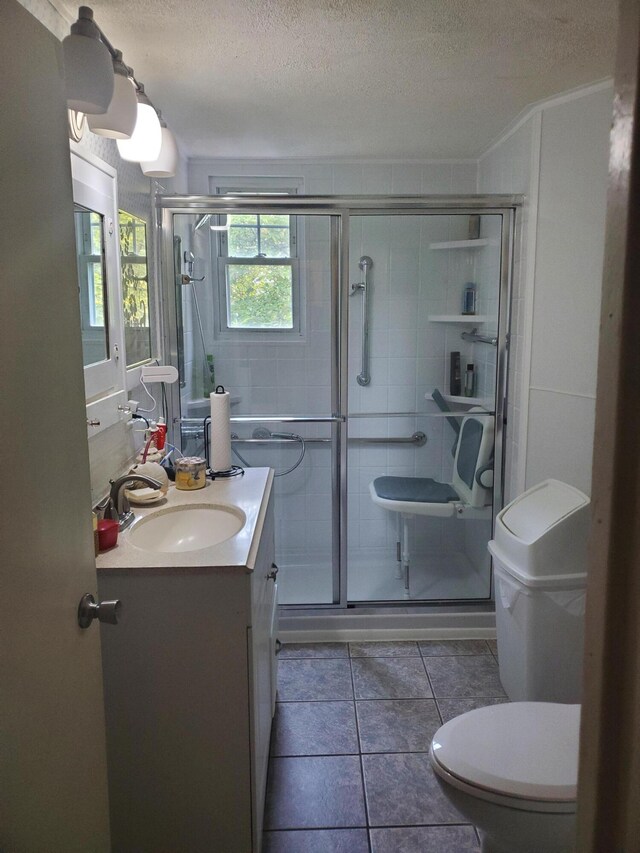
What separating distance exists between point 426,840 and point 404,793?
7.3 inches

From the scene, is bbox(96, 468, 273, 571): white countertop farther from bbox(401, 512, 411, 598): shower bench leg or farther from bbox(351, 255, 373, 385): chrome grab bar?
bbox(401, 512, 411, 598): shower bench leg

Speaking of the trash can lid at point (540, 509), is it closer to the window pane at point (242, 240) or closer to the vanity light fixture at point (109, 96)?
A: the window pane at point (242, 240)

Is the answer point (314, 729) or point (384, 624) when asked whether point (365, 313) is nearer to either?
point (384, 624)

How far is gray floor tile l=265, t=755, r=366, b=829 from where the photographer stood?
190cm

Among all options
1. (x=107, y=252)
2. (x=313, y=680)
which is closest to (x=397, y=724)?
(x=313, y=680)

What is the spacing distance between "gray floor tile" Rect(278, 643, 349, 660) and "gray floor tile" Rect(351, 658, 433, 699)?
10 centimetres

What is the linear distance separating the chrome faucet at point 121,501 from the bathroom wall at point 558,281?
162cm

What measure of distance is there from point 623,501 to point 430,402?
8.32ft

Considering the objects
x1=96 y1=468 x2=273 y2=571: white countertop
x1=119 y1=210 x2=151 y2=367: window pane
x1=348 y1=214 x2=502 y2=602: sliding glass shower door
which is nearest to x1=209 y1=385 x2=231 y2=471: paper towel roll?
x1=96 y1=468 x2=273 y2=571: white countertop

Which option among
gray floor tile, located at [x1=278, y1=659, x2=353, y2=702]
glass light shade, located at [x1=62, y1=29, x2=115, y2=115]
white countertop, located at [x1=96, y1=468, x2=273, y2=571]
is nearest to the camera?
glass light shade, located at [x1=62, y1=29, x2=115, y2=115]

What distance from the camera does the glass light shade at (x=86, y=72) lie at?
1300mm

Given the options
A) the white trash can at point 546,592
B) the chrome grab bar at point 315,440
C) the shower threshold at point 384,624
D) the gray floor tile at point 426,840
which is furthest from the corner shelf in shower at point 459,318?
the gray floor tile at point 426,840

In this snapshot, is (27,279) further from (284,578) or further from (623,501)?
(284,578)

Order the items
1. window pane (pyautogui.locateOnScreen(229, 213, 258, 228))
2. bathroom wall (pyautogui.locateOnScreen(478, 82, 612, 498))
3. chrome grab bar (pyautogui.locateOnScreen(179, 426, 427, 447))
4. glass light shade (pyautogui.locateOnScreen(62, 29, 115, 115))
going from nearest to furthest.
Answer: glass light shade (pyautogui.locateOnScreen(62, 29, 115, 115)), bathroom wall (pyautogui.locateOnScreen(478, 82, 612, 498)), window pane (pyautogui.locateOnScreen(229, 213, 258, 228)), chrome grab bar (pyautogui.locateOnScreen(179, 426, 427, 447))
